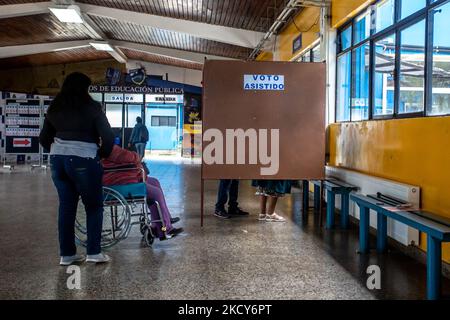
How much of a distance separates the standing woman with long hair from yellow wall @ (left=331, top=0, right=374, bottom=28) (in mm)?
3388

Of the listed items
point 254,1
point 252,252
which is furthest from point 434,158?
point 254,1

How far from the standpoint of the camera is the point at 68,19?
1051 cm

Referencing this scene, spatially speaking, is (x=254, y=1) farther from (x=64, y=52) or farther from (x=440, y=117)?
(x=64, y=52)

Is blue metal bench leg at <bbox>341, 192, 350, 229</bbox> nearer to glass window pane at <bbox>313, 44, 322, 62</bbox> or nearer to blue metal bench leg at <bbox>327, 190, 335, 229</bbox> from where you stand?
blue metal bench leg at <bbox>327, 190, 335, 229</bbox>

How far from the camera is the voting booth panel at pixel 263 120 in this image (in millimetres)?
4645

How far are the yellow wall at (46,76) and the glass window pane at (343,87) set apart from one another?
13433mm

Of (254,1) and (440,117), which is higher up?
(254,1)

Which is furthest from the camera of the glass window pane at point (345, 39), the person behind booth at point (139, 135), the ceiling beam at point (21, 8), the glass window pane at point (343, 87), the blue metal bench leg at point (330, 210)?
the person behind booth at point (139, 135)

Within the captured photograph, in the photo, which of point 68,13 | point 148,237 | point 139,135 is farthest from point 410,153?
point 139,135

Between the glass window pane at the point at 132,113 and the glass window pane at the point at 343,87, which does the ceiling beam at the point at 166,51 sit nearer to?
the glass window pane at the point at 132,113

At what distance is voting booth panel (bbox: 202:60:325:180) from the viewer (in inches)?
183

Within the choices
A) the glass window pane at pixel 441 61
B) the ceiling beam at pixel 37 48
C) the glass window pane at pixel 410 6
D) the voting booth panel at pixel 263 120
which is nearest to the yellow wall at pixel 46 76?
the ceiling beam at pixel 37 48

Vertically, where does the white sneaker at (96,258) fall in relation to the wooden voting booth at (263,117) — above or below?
below

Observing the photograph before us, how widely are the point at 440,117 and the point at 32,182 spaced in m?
8.01
